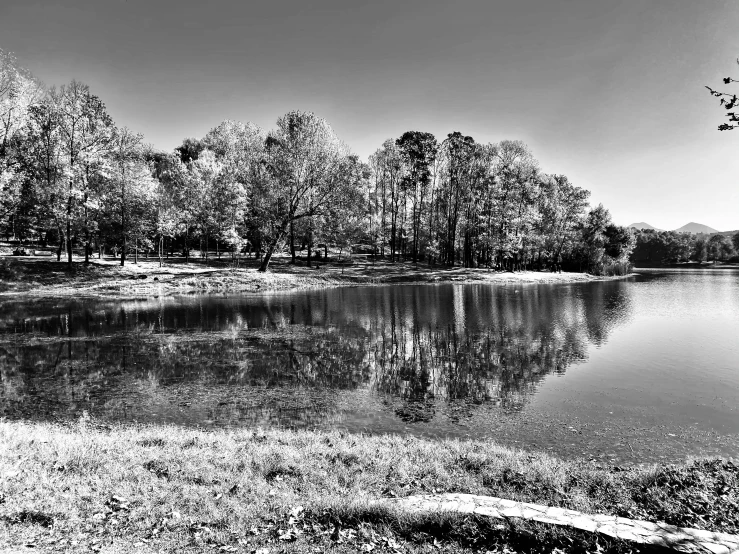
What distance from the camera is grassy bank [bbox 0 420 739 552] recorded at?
549 cm

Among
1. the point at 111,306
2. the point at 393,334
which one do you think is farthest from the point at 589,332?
the point at 111,306

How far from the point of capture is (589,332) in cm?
2306

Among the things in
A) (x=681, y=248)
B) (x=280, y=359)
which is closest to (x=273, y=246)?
(x=280, y=359)

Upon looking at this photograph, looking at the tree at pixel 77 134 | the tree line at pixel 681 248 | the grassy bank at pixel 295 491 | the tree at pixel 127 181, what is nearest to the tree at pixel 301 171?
the tree at pixel 127 181

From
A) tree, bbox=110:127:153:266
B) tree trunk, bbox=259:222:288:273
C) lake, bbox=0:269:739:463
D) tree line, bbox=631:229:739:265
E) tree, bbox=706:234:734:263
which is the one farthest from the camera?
tree line, bbox=631:229:739:265

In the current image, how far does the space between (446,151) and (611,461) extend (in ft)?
Answer: 219

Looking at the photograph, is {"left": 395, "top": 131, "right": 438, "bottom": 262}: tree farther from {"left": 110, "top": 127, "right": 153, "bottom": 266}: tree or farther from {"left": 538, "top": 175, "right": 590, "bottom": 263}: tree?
{"left": 110, "top": 127, "right": 153, "bottom": 266}: tree

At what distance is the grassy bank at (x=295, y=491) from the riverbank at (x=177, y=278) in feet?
114

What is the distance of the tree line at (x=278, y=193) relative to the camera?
41.7m

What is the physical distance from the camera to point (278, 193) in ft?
168

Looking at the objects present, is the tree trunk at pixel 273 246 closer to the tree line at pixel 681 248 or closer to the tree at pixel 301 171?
the tree at pixel 301 171

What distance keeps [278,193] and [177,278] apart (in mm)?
15575

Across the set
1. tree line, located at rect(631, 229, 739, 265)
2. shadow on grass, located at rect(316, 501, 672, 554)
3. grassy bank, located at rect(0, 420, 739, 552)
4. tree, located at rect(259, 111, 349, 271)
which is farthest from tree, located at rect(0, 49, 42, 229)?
tree line, located at rect(631, 229, 739, 265)

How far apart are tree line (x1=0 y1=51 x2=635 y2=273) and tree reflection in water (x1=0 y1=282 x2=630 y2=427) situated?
675 inches
